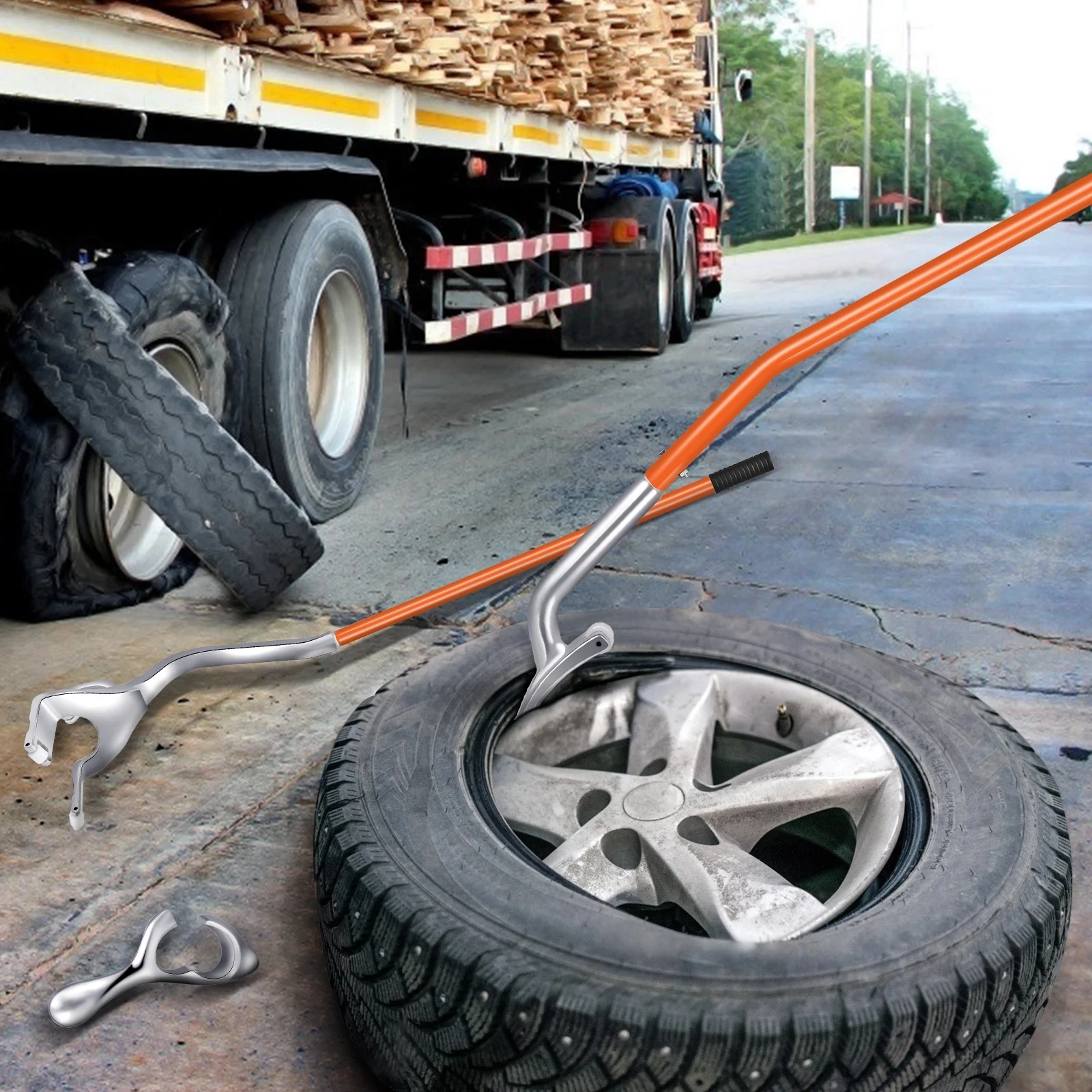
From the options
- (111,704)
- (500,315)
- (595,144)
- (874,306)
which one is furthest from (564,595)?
(595,144)

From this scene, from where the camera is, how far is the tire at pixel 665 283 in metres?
11.4

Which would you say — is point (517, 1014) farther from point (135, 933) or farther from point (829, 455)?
point (829, 455)

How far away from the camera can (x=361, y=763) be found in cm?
261

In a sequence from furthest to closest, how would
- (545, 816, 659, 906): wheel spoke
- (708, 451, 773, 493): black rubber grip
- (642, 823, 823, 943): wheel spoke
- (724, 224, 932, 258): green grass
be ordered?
(724, 224, 932, 258): green grass → (708, 451, 773, 493): black rubber grip → (545, 816, 659, 906): wheel spoke → (642, 823, 823, 943): wheel spoke

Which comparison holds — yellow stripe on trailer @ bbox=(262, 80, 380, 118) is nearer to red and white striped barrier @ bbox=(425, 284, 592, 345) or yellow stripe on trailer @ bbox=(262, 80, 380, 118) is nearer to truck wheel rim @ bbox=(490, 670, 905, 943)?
red and white striped barrier @ bbox=(425, 284, 592, 345)

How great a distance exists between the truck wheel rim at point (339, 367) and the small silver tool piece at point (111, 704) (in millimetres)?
2485

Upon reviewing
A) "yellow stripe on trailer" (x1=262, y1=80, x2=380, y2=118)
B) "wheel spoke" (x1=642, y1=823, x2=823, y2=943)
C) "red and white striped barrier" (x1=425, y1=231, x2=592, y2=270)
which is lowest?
"wheel spoke" (x1=642, y1=823, x2=823, y2=943)

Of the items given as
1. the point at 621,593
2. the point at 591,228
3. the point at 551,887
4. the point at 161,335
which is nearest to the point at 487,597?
the point at 621,593

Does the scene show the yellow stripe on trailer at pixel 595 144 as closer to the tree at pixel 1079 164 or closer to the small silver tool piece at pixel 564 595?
the small silver tool piece at pixel 564 595

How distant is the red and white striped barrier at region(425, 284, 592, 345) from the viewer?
7.12m

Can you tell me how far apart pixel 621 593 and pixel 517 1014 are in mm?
2961

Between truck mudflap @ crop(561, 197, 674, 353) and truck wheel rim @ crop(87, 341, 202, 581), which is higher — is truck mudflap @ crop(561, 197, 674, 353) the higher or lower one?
the higher one

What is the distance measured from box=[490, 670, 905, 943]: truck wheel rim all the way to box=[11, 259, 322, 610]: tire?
5.54 feet

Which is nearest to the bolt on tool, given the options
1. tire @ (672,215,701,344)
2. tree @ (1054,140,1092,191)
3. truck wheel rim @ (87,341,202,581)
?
truck wheel rim @ (87,341,202,581)
